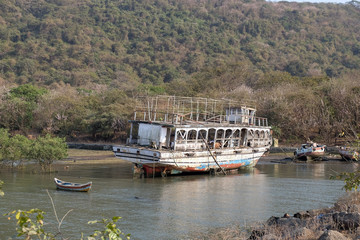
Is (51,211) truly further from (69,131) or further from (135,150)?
(69,131)

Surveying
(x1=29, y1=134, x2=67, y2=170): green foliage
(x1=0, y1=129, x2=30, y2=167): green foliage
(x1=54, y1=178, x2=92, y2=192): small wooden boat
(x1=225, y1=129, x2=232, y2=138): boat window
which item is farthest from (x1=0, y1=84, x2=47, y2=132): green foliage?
(x1=54, y1=178, x2=92, y2=192): small wooden boat

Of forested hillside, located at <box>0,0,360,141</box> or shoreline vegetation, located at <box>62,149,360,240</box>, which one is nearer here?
shoreline vegetation, located at <box>62,149,360,240</box>

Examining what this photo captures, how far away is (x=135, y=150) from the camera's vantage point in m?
30.4

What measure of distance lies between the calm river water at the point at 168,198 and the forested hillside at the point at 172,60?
1758 cm

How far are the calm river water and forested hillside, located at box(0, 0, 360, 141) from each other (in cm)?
1758

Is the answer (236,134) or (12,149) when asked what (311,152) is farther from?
(12,149)

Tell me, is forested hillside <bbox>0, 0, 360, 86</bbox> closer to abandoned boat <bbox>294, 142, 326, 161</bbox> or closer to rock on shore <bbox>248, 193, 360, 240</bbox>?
abandoned boat <bbox>294, 142, 326, 161</bbox>

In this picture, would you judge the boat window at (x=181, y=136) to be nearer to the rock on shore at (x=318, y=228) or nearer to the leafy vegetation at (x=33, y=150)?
the leafy vegetation at (x=33, y=150)

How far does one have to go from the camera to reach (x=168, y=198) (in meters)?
25.1

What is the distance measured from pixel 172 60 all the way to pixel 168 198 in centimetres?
7547

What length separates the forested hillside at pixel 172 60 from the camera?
52.9m

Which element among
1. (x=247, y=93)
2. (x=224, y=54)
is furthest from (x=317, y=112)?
(x=224, y=54)

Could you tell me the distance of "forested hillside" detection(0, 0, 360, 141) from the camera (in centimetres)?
5291

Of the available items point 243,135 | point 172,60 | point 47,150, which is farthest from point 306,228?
point 172,60
